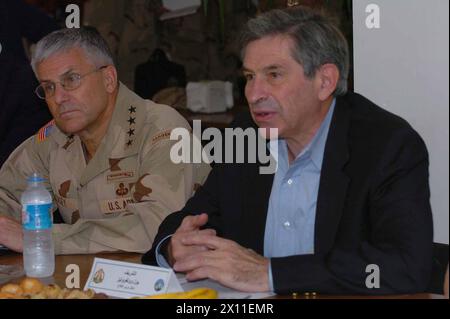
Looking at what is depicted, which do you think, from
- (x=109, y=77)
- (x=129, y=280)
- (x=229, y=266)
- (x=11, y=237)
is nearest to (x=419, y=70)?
(x=229, y=266)

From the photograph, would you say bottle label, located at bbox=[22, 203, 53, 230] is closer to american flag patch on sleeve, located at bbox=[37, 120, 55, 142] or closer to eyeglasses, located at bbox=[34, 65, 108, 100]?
eyeglasses, located at bbox=[34, 65, 108, 100]

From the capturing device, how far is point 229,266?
184 cm

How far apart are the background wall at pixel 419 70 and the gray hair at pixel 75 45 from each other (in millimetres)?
919

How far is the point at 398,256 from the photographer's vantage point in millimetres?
1800

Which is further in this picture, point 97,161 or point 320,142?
point 97,161

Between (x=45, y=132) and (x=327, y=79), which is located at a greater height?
(x=327, y=79)

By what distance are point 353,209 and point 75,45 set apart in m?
1.18

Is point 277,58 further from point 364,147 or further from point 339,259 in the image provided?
point 339,259

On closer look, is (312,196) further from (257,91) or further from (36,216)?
(36,216)

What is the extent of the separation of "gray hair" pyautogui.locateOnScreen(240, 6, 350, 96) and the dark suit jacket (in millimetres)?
160

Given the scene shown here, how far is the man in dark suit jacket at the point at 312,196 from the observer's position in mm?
1807

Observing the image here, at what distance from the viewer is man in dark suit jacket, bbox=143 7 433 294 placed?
1807 millimetres

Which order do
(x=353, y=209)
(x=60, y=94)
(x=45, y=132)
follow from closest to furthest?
(x=353, y=209) < (x=60, y=94) < (x=45, y=132)

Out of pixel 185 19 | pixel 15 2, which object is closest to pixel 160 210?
pixel 15 2
